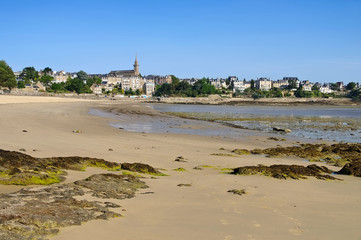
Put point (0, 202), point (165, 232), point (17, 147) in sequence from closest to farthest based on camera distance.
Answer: point (165, 232), point (0, 202), point (17, 147)

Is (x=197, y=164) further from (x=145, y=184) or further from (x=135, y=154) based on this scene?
(x=145, y=184)

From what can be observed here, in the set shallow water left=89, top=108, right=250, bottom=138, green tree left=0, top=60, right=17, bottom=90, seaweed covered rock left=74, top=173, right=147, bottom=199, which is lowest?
shallow water left=89, top=108, right=250, bottom=138

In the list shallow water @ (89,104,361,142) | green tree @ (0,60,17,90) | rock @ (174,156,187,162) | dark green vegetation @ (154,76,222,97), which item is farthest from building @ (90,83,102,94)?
rock @ (174,156,187,162)

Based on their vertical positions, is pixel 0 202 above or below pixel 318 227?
above

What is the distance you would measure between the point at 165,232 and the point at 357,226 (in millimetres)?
2901

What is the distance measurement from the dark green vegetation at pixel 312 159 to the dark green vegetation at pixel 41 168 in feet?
9.28

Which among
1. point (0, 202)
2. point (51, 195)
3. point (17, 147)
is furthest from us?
point (17, 147)

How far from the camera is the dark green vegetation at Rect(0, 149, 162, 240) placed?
4.34m

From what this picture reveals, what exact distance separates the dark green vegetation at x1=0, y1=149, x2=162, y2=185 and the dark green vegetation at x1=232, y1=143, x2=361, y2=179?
111 inches

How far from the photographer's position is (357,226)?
527 cm

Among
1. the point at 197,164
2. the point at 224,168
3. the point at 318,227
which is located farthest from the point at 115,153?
the point at 318,227

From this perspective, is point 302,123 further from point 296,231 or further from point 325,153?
point 296,231

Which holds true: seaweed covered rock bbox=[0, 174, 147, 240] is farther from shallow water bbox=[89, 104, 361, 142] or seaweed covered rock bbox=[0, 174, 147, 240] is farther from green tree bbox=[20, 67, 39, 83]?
green tree bbox=[20, 67, 39, 83]

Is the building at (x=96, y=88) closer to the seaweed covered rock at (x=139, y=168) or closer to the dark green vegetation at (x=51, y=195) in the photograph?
the seaweed covered rock at (x=139, y=168)
